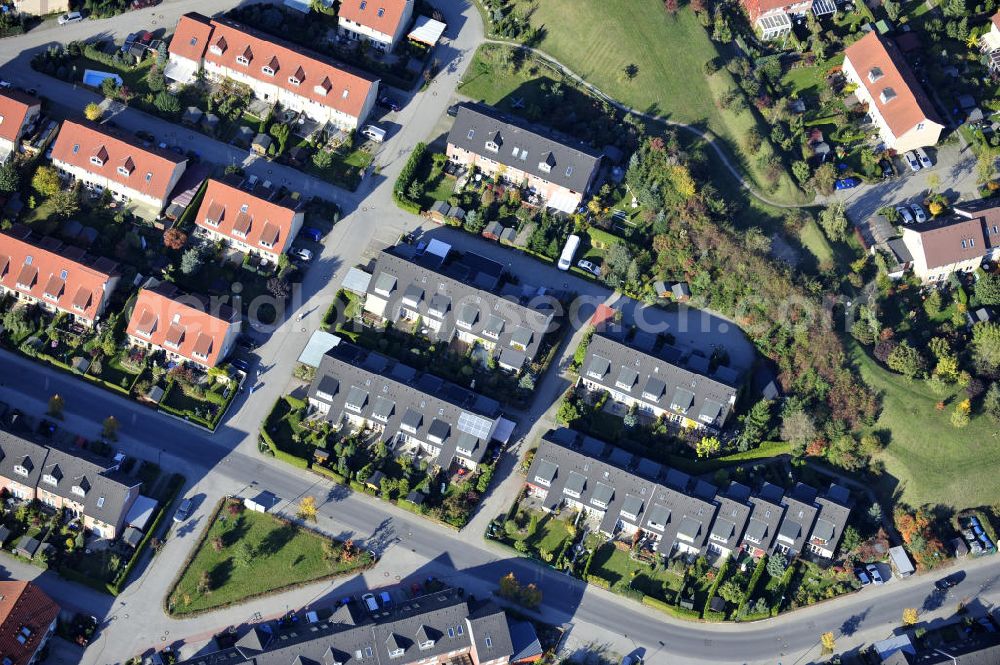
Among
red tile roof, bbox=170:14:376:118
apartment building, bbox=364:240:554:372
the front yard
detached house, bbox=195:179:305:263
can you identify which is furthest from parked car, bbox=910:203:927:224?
the front yard

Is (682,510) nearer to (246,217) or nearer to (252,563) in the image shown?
(252,563)

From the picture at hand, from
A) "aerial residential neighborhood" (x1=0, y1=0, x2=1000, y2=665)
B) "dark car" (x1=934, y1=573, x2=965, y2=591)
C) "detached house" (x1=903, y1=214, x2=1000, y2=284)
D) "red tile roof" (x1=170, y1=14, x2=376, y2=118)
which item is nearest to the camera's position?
"aerial residential neighborhood" (x1=0, y1=0, x2=1000, y2=665)

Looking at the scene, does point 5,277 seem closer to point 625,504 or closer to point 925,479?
point 625,504

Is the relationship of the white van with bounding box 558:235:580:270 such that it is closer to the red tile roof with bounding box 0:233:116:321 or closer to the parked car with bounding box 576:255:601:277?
the parked car with bounding box 576:255:601:277

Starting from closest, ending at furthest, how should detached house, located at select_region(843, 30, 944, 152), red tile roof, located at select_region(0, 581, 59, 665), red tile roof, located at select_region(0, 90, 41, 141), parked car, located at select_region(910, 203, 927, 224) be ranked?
1. red tile roof, located at select_region(0, 581, 59, 665)
2. red tile roof, located at select_region(0, 90, 41, 141)
3. parked car, located at select_region(910, 203, 927, 224)
4. detached house, located at select_region(843, 30, 944, 152)

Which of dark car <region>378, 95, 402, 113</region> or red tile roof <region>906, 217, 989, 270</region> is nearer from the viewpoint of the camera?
red tile roof <region>906, 217, 989, 270</region>
